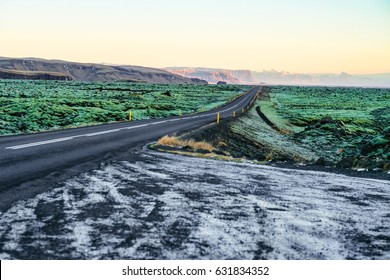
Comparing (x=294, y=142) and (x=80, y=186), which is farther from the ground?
(x=80, y=186)

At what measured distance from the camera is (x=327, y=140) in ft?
91.6

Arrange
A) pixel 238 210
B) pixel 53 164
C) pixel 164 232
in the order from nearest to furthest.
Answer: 1. pixel 164 232
2. pixel 238 210
3. pixel 53 164

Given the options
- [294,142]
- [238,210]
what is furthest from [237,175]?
[294,142]

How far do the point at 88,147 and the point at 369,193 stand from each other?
29.0 ft

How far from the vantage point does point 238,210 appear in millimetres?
5449

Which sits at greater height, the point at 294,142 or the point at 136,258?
the point at 136,258

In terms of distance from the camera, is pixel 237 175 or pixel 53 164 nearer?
pixel 237 175
